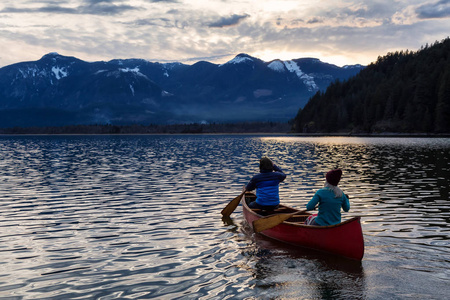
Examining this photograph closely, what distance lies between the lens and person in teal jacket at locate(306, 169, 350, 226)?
13.4 metres

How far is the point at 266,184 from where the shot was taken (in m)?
17.3

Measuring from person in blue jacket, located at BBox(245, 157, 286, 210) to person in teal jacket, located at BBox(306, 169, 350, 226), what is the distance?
3.28 m

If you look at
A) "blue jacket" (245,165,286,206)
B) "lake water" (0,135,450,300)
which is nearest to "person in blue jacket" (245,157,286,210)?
"blue jacket" (245,165,286,206)

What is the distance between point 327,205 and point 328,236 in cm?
108

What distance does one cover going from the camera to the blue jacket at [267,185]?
1692 centimetres

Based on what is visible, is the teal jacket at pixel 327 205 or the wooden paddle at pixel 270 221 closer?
the teal jacket at pixel 327 205

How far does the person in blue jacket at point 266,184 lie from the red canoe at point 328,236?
1971 mm

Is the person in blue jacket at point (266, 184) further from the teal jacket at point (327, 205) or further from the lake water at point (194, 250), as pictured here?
the teal jacket at point (327, 205)

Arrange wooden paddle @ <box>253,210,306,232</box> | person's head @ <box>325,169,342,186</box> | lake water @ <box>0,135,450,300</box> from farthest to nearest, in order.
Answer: wooden paddle @ <box>253,210,306,232</box> → person's head @ <box>325,169,342,186</box> → lake water @ <box>0,135,450,300</box>

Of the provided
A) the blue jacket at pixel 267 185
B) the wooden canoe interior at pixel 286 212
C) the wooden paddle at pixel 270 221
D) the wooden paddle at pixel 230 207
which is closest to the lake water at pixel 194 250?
the wooden paddle at pixel 230 207

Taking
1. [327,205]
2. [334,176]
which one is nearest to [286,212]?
[327,205]

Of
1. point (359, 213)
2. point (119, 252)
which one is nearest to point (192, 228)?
point (119, 252)

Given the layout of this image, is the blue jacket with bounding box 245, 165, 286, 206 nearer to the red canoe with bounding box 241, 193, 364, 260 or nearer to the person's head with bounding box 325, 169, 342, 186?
the red canoe with bounding box 241, 193, 364, 260

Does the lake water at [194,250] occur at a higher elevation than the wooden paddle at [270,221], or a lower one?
lower
